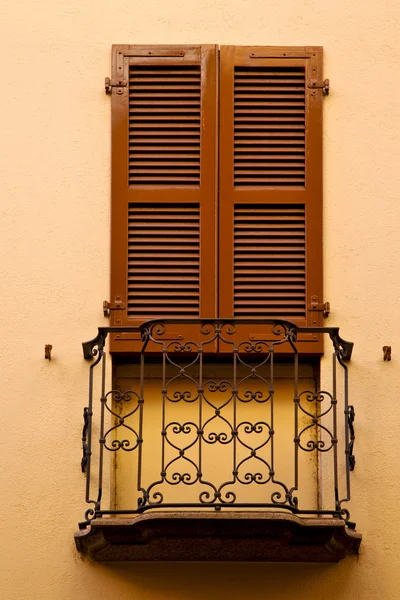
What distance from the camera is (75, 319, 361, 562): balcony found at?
7379mm

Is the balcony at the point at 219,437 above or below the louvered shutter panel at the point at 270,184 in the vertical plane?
below

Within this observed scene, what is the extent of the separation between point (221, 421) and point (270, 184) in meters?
1.40

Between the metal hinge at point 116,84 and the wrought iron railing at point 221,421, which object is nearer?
the wrought iron railing at point 221,421

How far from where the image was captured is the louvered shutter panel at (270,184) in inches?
317

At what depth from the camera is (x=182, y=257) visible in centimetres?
809

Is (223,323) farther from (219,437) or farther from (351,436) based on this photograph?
(351,436)

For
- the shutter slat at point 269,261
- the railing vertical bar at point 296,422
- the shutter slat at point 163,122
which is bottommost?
the railing vertical bar at point 296,422

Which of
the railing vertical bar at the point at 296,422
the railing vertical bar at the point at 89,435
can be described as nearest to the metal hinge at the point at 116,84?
the railing vertical bar at the point at 89,435

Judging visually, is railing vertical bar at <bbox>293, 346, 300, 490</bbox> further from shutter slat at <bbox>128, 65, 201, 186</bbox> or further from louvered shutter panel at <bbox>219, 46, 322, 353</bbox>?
shutter slat at <bbox>128, 65, 201, 186</bbox>

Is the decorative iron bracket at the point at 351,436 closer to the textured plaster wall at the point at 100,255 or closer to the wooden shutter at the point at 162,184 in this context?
A: the textured plaster wall at the point at 100,255

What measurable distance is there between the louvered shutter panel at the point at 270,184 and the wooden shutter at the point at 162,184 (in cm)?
10

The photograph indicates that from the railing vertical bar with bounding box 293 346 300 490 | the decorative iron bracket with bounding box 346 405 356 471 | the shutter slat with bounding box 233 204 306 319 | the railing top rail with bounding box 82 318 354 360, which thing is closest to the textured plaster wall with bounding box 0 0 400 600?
the decorative iron bracket with bounding box 346 405 356 471

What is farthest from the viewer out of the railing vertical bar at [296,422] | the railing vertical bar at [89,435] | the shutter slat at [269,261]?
the shutter slat at [269,261]

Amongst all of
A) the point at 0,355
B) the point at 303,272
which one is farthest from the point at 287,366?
the point at 0,355
